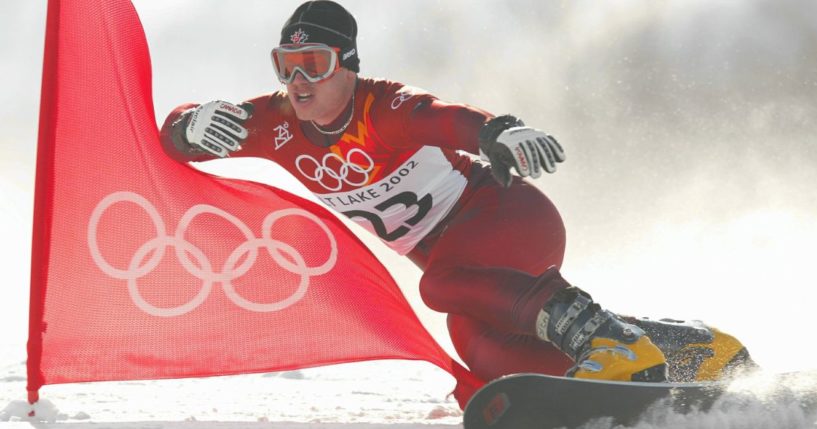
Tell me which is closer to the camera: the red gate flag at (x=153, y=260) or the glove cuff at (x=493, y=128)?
the glove cuff at (x=493, y=128)

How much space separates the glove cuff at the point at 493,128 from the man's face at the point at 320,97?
2.49ft

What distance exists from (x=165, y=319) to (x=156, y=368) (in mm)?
207

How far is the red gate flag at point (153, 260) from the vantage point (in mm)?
4051

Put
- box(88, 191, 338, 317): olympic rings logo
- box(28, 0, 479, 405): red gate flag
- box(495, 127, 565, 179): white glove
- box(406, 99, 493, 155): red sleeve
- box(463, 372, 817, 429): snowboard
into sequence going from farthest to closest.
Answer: box(88, 191, 338, 317): olympic rings logo → box(28, 0, 479, 405): red gate flag → box(406, 99, 493, 155): red sleeve → box(495, 127, 565, 179): white glove → box(463, 372, 817, 429): snowboard

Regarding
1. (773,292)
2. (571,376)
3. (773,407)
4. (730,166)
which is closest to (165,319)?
A: (571,376)

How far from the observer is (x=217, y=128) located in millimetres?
3936

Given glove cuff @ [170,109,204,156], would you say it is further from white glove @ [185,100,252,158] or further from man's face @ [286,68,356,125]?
man's face @ [286,68,356,125]

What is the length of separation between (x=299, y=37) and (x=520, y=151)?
1.18 metres

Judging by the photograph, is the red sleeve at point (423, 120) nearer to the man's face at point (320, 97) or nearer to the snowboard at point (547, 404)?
the man's face at point (320, 97)

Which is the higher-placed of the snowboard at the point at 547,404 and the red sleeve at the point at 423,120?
the red sleeve at the point at 423,120

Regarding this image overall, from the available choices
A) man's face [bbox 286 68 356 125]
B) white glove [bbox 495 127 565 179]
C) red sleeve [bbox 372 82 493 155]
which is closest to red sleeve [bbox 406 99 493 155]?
red sleeve [bbox 372 82 493 155]

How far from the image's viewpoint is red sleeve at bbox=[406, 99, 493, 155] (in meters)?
3.44

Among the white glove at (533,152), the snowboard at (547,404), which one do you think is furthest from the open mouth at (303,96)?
the snowboard at (547,404)

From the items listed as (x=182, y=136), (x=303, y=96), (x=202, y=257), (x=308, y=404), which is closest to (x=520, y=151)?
(x=303, y=96)
